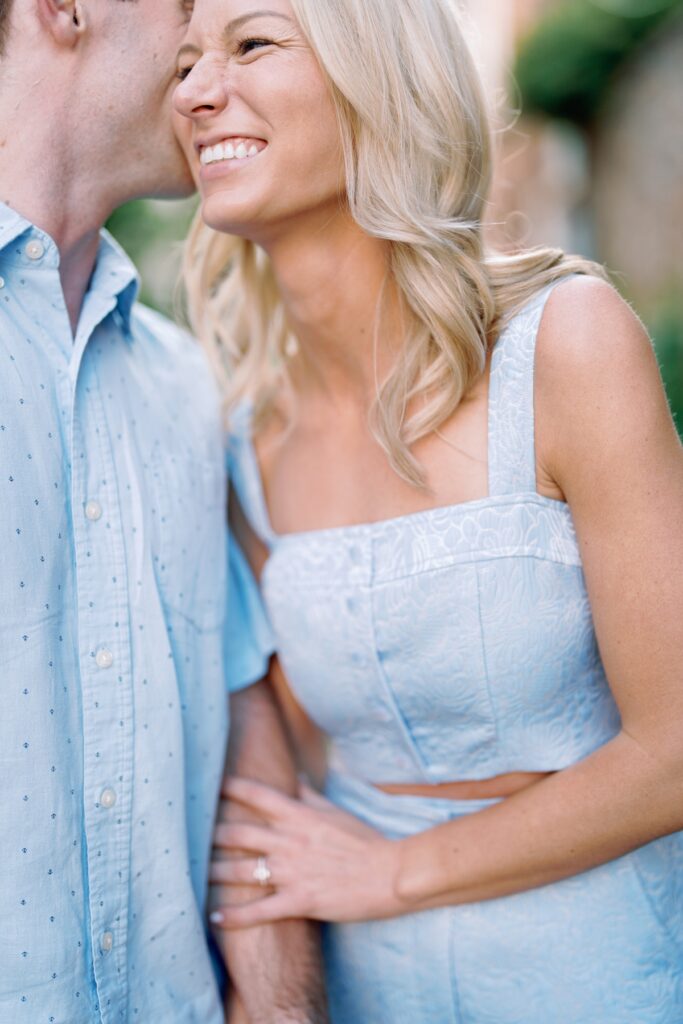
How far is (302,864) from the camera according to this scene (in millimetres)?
2051

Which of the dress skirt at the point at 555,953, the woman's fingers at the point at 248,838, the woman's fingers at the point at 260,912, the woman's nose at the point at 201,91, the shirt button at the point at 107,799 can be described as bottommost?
the dress skirt at the point at 555,953

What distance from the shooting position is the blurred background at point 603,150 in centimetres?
626

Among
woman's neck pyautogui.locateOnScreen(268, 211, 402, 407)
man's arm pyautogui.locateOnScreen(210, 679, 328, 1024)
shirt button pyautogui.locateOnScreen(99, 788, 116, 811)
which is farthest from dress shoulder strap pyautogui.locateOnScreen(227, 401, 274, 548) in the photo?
shirt button pyautogui.locateOnScreen(99, 788, 116, 811)

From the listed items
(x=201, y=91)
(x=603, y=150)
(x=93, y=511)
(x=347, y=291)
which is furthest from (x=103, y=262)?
(x=603, y=150)

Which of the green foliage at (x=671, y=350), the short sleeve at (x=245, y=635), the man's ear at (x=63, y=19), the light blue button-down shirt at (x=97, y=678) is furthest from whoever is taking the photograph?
the green foliage at (x=671, y=350)

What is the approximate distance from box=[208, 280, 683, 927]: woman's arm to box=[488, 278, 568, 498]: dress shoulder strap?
23 millimetres

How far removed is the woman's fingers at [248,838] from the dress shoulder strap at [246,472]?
60 cm

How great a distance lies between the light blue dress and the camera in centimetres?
189

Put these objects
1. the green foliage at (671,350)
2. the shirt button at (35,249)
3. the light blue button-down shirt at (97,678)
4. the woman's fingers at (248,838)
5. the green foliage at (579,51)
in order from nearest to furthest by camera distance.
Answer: the light blue button-down shirt at (97,678) < the shirt button at (35,249) < the woman's fingers at (248,838) < the green foliage at (671,350) < the green foliage at (579,51)

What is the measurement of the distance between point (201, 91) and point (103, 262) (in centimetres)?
40

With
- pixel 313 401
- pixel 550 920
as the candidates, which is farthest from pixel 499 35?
pixel 550 920

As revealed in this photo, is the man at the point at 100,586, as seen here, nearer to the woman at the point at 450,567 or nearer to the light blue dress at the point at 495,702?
the woman at the point at 450,567

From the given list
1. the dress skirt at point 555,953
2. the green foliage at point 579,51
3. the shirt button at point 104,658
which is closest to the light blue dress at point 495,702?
the dress skirt at point 555,953

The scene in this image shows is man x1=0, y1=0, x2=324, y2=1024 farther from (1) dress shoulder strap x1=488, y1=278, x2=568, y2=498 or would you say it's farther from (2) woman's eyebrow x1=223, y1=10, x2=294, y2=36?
(1) dress shoulder strap x1=488, y1=278, x2=568, y2=498
